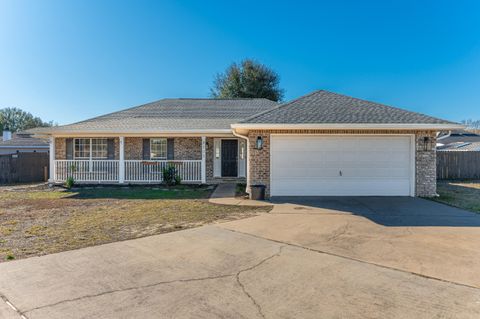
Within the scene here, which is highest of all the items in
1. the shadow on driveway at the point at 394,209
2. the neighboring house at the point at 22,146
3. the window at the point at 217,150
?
the neighboring house at the point at 22,146

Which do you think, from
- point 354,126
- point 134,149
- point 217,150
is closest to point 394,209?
point 354,126

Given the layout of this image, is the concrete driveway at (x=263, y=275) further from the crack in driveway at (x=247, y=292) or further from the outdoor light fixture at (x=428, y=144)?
the outdoor light fixture at (x=428, y=144)

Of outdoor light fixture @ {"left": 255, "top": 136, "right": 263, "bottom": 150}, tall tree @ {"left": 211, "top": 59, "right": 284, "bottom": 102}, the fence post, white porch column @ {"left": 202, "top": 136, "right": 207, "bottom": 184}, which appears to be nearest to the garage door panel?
outdoor light fixture @ {"left": 255, "top": 136, "right": 263, "bottom": 150}

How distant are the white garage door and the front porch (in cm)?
402

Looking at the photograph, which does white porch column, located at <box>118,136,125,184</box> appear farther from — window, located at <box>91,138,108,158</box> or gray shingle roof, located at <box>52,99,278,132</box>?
window, located at <box>91,138,108,158</box>

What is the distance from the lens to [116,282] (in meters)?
3.65

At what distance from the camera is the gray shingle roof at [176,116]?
44.8 ft

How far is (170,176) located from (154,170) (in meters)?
1.02

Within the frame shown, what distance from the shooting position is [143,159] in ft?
47.4

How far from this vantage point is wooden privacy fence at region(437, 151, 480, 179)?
16750mm

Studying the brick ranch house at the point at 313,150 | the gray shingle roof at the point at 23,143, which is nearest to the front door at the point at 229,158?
the brick ranch house at the point at 313,150

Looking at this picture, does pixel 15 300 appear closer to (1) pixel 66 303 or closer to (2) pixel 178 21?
(1) pixel 66 303

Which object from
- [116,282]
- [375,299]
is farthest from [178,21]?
[375,299]

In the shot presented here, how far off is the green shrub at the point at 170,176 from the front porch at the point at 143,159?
0.97 feet
